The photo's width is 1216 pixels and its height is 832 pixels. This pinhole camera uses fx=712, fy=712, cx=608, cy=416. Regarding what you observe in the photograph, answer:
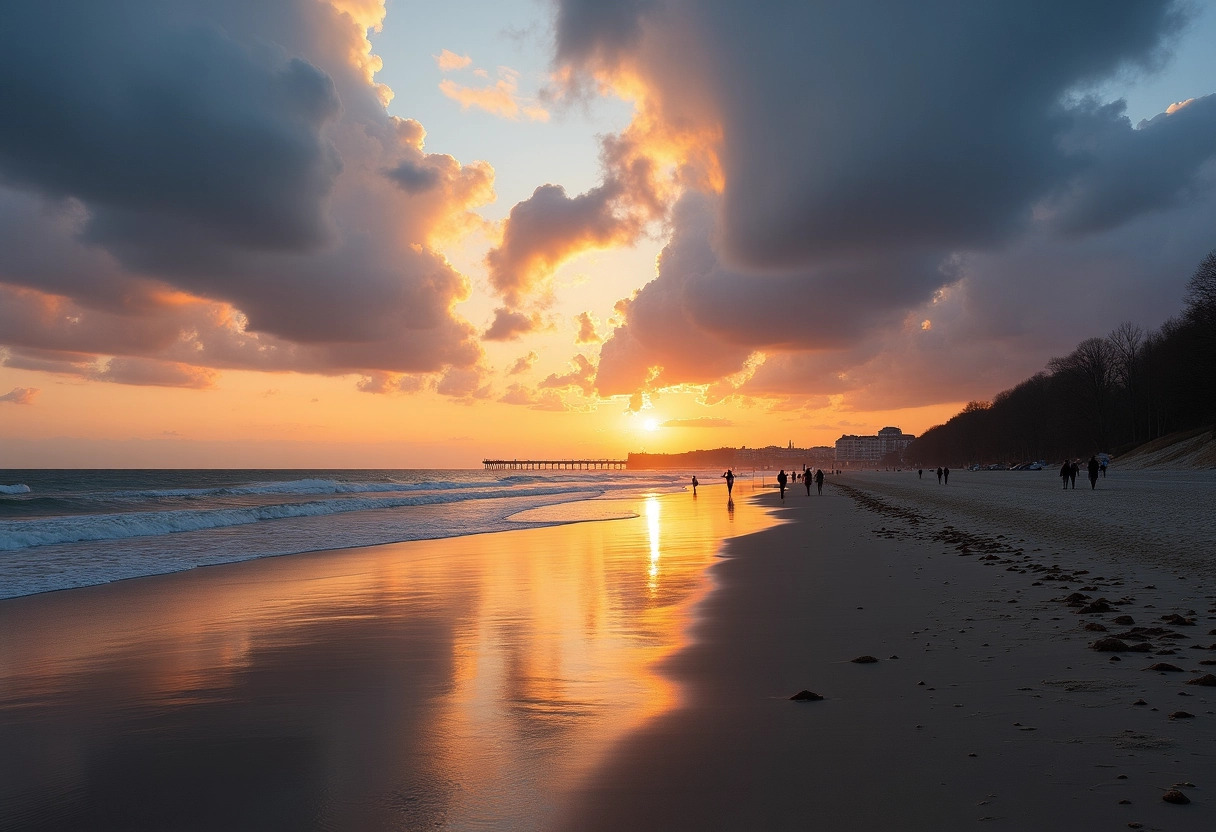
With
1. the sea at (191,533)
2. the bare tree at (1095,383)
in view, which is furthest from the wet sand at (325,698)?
the bare tree at (1095,383)

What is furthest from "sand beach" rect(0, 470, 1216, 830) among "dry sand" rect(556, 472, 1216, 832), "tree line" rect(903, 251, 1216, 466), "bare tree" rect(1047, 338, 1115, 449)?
"bare tree" rect(1047, 338, 1115, 449)

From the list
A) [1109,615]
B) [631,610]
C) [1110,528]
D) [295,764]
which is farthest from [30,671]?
[1110,528]

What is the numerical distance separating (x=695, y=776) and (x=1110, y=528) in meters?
17.3

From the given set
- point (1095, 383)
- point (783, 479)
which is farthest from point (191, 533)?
point (1095, 383)

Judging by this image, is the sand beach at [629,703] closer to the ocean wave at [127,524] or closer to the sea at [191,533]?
the sea at [191,533]

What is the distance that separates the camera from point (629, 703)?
5.76m

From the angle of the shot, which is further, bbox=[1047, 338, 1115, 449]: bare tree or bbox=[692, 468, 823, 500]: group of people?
bbox=[1047, 338, 1115, 449]: bare tree

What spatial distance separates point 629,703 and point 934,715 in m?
2.27

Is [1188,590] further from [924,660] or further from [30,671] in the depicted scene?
[30,671]

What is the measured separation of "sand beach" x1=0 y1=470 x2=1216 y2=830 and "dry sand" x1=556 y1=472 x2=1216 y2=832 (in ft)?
0.09

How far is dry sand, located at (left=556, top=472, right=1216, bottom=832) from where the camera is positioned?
369 centimetres

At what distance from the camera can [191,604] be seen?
1117cm

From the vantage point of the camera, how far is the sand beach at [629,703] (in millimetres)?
3871

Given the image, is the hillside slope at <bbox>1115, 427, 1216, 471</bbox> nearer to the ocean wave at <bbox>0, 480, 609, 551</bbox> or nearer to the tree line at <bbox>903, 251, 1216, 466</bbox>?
the tree line at <bbox>903, 251, 1216, 466</bbox>
